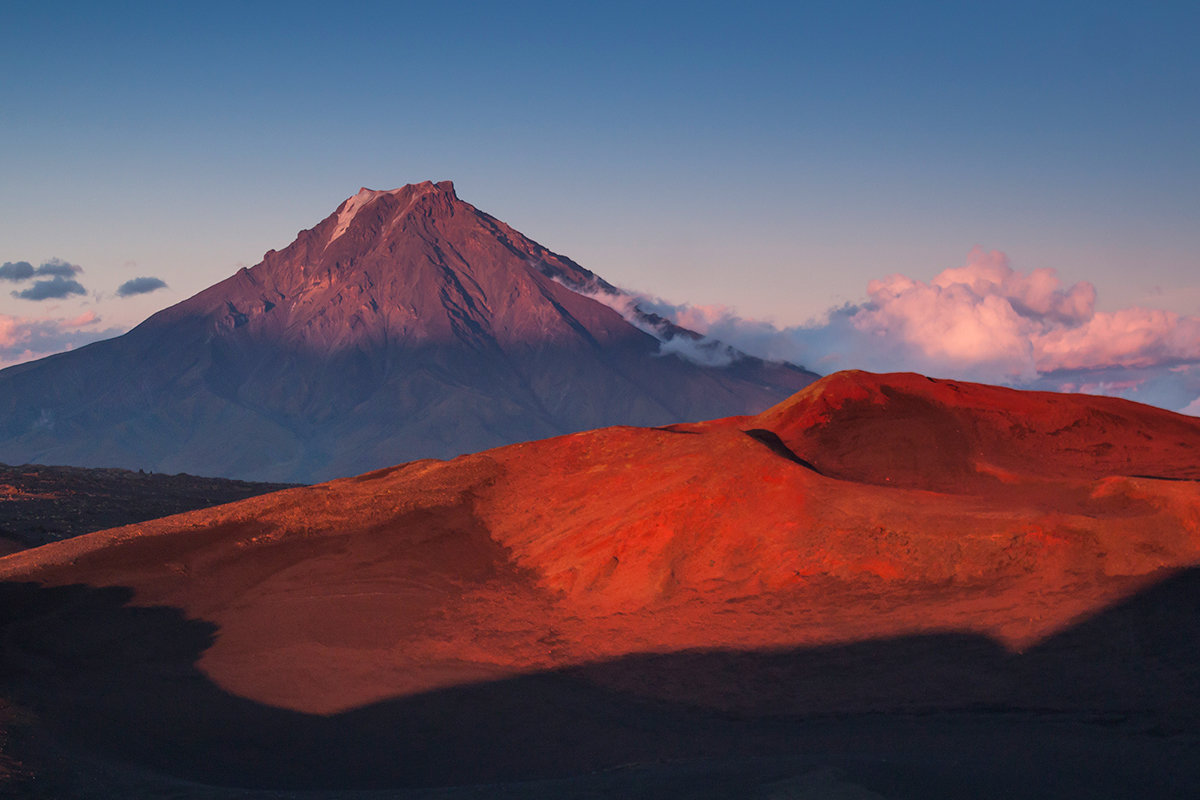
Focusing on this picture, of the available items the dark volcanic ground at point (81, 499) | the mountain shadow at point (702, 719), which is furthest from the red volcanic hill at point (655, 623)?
the dark volcanic ground at point (81, 499)

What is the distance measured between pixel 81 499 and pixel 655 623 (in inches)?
1363

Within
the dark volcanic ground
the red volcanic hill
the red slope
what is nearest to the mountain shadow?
the red volcanic hill

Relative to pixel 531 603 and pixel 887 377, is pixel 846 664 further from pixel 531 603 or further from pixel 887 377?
pixel 887 377

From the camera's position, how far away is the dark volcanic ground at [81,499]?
3688cm

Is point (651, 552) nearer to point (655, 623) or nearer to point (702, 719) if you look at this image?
point (655, 623)

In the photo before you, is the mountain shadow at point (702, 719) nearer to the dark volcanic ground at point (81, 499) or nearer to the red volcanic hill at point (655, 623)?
the red volcanic hill at point (655, 623)

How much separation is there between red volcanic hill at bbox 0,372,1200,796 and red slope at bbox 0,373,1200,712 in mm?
100

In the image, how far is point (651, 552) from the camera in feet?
80.5

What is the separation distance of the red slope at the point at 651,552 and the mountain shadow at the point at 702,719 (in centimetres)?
81

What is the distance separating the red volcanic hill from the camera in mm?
15141

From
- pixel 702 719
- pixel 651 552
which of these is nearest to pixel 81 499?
pixel 651 552

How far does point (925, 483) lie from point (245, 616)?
22225mm

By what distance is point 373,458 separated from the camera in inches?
6663

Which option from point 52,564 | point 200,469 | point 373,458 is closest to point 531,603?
point 52,564
